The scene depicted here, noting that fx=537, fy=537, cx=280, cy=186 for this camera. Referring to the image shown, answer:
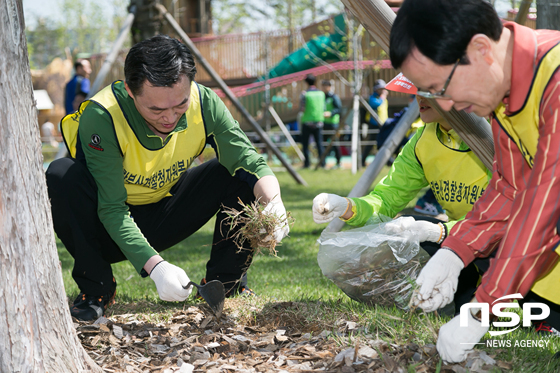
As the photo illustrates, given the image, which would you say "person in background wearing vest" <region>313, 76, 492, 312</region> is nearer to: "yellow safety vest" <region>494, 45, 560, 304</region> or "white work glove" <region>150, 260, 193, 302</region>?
"yellow safety vest" <region>494, 45, 560, 304</region>

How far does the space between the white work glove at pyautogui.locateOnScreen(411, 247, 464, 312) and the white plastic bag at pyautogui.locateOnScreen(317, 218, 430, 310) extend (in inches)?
19.9

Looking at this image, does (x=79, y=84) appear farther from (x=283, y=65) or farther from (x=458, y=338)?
(x=283, y=65)

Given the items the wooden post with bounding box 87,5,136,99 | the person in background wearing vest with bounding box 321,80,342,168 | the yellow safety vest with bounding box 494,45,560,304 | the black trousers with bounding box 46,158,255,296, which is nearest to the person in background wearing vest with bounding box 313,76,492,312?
the yellow safety vest with bounding box 494,45,560,304

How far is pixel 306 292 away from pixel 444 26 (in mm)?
1994

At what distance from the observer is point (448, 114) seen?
2.39 m

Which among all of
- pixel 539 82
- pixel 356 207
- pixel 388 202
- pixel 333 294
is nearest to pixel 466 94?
pixel 539 82

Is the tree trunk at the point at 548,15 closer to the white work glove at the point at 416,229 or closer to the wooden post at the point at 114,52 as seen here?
the white work glove at the point at 416,229

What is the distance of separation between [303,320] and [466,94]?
135cm

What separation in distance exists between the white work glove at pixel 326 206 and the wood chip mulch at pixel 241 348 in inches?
18.7

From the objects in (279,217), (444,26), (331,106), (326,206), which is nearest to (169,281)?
(279,217)

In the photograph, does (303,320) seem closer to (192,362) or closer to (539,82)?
(192,362)

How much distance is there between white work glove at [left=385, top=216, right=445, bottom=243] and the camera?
2.54 meters

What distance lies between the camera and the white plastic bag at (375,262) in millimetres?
2520

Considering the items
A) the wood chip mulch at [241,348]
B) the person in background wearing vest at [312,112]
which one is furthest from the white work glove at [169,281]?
the person in background wearing vest at [312,112]
